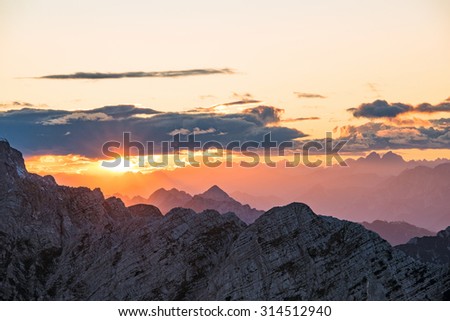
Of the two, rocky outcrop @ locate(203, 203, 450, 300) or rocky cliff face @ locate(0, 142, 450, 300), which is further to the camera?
rocky cliff face @ locate(0, 142, 450, 300)

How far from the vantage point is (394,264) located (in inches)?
5920

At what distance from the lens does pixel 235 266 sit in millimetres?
160125

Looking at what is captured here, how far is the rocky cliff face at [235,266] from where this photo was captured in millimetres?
148625

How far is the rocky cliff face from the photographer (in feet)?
488

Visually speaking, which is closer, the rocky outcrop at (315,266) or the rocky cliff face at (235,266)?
the rocky outcrop at (315,266)

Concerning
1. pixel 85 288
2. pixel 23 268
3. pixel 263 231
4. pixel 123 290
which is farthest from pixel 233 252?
pixel 23 268

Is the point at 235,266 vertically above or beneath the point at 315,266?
beneath

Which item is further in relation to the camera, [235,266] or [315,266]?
[235,266]
